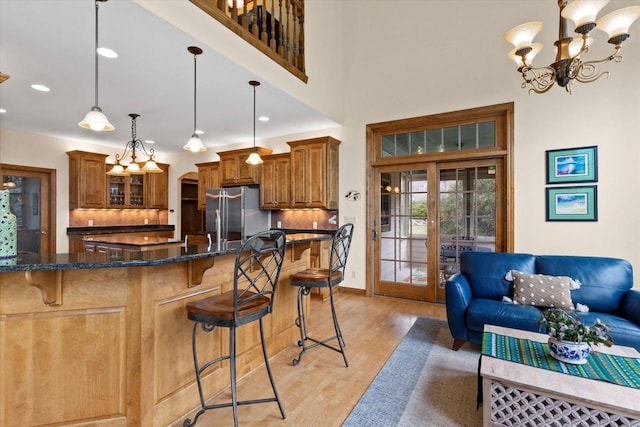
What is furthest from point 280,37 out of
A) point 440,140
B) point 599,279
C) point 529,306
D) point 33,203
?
point 33,203

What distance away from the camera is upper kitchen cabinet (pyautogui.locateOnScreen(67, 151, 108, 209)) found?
238 inches

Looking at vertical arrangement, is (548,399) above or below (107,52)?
below

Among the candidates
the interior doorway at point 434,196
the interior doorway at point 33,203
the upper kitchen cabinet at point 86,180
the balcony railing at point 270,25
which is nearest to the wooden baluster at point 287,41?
the balcony railing at point 270,25

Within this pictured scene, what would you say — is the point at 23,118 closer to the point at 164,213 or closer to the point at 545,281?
the point at 164,213

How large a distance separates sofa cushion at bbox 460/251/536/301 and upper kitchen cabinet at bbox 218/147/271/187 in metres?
4.03

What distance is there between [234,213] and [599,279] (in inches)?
203

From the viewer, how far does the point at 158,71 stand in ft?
10.9

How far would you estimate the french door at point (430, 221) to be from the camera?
4.36 metres

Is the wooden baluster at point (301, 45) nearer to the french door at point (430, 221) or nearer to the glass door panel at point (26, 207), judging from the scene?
the french door at point (430, 221)

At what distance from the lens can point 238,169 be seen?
6.14 metres

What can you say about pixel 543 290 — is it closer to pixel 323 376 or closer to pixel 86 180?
pixel 323 376

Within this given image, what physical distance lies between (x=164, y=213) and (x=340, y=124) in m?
5.08

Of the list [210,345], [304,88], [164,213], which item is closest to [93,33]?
[304,88]

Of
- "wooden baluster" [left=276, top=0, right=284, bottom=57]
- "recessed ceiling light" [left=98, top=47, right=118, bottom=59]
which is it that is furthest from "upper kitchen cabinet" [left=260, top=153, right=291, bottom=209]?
"recessed ceiling light" [left=98, top=47, right=118, bottom=59]
